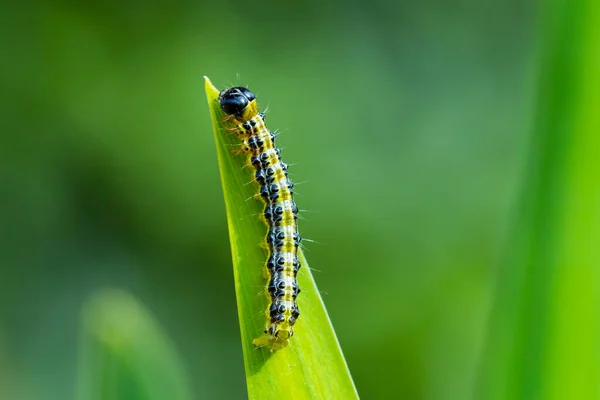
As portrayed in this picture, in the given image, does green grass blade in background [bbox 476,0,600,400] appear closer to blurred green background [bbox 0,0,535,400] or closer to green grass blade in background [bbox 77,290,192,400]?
green grass blade in background [bbox 77,290,192,400]

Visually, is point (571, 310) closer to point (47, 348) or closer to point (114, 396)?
point (114, 396)

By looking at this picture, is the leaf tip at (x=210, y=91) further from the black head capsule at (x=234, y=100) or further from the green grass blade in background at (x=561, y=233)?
the green grass blade in background at (x=561, y=233)

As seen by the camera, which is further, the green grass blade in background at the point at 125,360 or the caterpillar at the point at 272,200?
the caterpillar at the point at 272,200

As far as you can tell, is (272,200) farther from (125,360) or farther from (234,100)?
(125,360)

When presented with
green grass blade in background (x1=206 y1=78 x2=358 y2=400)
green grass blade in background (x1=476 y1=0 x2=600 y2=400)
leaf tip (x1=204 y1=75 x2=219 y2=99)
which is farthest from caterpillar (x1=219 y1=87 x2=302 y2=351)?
green grass blade in background (x1=476 y1=0 x2=600 y2=400)

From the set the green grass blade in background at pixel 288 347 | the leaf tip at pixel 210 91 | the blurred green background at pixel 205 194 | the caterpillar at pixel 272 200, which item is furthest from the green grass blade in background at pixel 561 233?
the blurred green background at pixel 205 194

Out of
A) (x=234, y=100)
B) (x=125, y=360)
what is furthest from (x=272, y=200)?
(x=125, y=360)

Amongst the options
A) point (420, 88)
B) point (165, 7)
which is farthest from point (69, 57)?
point (420, 88)
